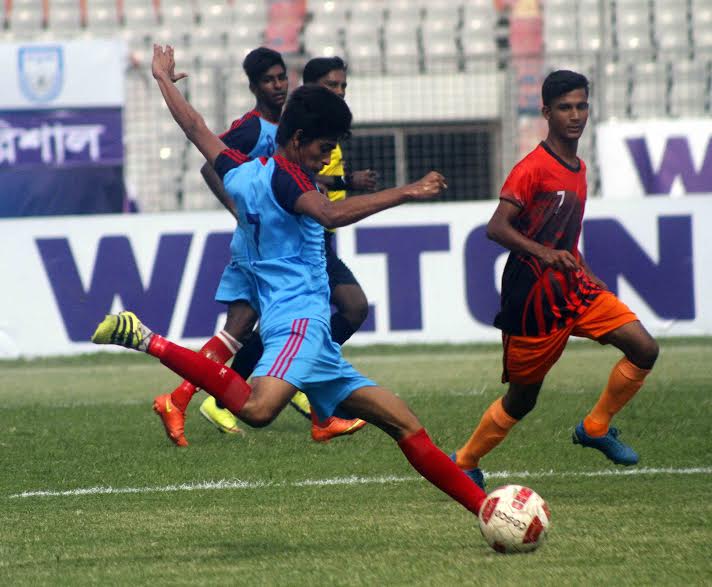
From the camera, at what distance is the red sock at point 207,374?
5168 mm

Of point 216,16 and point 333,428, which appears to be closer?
point 333,428

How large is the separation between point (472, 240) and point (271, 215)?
27.2ft

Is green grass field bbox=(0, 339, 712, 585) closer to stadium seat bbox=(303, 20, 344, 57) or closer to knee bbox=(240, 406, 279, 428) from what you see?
knee bbox=(240, 406, 279, 428)

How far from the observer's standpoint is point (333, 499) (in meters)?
6.15

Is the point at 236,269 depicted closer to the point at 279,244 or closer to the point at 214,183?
the point at 214,183

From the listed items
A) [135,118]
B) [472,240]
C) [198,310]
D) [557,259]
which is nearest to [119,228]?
[198,310]

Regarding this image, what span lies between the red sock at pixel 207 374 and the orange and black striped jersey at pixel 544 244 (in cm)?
176

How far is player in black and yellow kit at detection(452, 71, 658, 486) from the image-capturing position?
6.48 meters

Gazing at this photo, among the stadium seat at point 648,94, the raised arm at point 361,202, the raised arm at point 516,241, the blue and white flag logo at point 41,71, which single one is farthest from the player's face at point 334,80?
the stadium seat at point 648,94

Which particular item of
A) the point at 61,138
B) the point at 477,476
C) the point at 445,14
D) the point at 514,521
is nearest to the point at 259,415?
the point at 514,521

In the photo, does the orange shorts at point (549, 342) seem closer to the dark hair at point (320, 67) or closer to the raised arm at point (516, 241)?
the raised arm at point (516, 241)

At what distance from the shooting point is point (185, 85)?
1698 centimetres

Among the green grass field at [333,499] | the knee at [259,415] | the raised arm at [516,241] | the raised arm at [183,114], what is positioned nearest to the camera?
the green grass field at [333,499]

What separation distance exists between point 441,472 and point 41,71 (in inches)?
382
